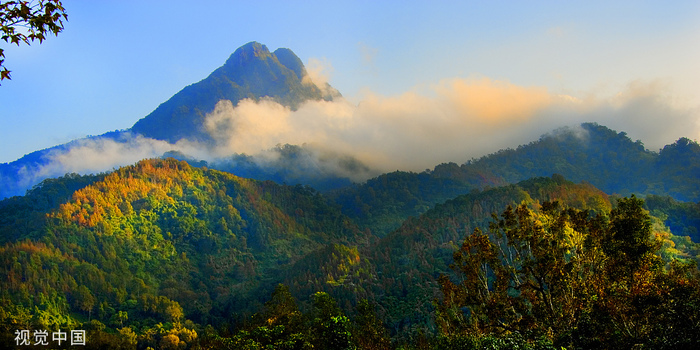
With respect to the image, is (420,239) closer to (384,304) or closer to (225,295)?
(384,304)

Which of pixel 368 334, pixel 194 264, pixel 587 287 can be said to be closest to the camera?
pixel 587 287

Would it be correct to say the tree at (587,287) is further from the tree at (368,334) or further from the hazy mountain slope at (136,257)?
the hazy mountain slope at (136,257)

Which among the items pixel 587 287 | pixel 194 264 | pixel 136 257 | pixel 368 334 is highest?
pixel 136 257

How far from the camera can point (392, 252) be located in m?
153

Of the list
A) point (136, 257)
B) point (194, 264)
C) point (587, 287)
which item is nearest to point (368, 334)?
point (587, 287)

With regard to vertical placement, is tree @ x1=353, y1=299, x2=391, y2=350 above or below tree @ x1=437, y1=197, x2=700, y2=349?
below

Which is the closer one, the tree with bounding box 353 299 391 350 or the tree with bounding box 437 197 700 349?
the tree with bounding box 437 197 700 349

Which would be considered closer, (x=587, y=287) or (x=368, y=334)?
(x=587, y=287)

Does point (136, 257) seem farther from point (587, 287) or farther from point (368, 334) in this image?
point (587, 287)

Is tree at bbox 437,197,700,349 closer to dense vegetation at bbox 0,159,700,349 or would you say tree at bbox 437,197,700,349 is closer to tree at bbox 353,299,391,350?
tree at bbox 353,299,391,350

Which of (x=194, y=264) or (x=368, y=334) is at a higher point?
(x=194, y=264)

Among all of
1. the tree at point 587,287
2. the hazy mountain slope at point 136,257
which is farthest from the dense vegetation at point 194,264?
the tree at point 587,287

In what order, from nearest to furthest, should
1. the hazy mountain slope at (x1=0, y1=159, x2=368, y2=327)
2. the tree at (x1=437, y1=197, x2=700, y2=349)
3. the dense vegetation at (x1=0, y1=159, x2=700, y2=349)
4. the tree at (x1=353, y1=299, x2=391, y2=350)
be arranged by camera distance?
the tree at (x1=437, y1=197, x2=700, y2=349)
the tree at (x1=353, y1=299, x2=391, y2=350)
the dense vegetation at (x1=0, y1=159, x2=700, y2=349)
the hazy mountain slope at (x1=0, y1=159, x2=368, y2=327)

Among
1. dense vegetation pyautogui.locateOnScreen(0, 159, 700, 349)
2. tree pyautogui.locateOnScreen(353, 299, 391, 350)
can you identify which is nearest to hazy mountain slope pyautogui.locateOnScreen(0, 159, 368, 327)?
dense vegetation pyautogui.locateOnScreen(0, 159, 700, 349)
